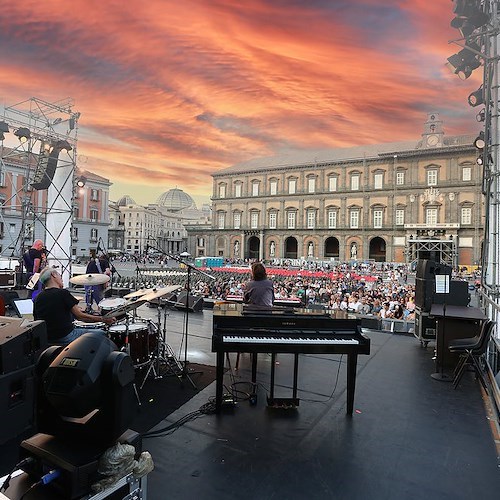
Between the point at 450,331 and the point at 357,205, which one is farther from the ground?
the point at 357,205

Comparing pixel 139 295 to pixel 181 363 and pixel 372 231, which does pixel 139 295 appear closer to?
pixel 181 363

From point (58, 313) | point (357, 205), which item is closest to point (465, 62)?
point (58, 313)

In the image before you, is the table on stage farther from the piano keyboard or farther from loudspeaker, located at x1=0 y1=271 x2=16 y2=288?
loudspeaker, located at x1=0 y1=271 x2=16 y2=288

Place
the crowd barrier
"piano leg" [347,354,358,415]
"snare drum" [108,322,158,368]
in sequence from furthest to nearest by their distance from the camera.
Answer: the crowd barrier, "snare drum" [108,322,158,368], "piano leg" [347,354,358,415]

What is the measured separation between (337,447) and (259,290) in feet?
8.97

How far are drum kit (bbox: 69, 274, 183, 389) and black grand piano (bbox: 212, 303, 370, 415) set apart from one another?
43.8 inches

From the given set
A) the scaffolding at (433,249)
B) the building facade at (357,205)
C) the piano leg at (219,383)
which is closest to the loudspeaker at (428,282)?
the piano leg at (219,383)

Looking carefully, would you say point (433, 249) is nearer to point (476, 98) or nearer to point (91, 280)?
point (476, 98)

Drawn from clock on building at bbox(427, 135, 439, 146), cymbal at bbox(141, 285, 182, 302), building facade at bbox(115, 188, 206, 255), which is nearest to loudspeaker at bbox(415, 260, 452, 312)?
cymbal at bbox(141, 285, 182, 302)

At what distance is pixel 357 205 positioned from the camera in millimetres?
54344

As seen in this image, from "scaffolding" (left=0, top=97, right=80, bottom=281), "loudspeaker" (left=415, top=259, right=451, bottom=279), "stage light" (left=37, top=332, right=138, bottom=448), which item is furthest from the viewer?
"scaffolding" (left=0, top=97, right=80, bottom=281)

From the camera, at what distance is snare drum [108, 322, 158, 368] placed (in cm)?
515

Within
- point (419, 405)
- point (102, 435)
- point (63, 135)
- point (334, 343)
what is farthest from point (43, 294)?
point (63, 135)

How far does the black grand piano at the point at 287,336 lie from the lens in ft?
14.1
